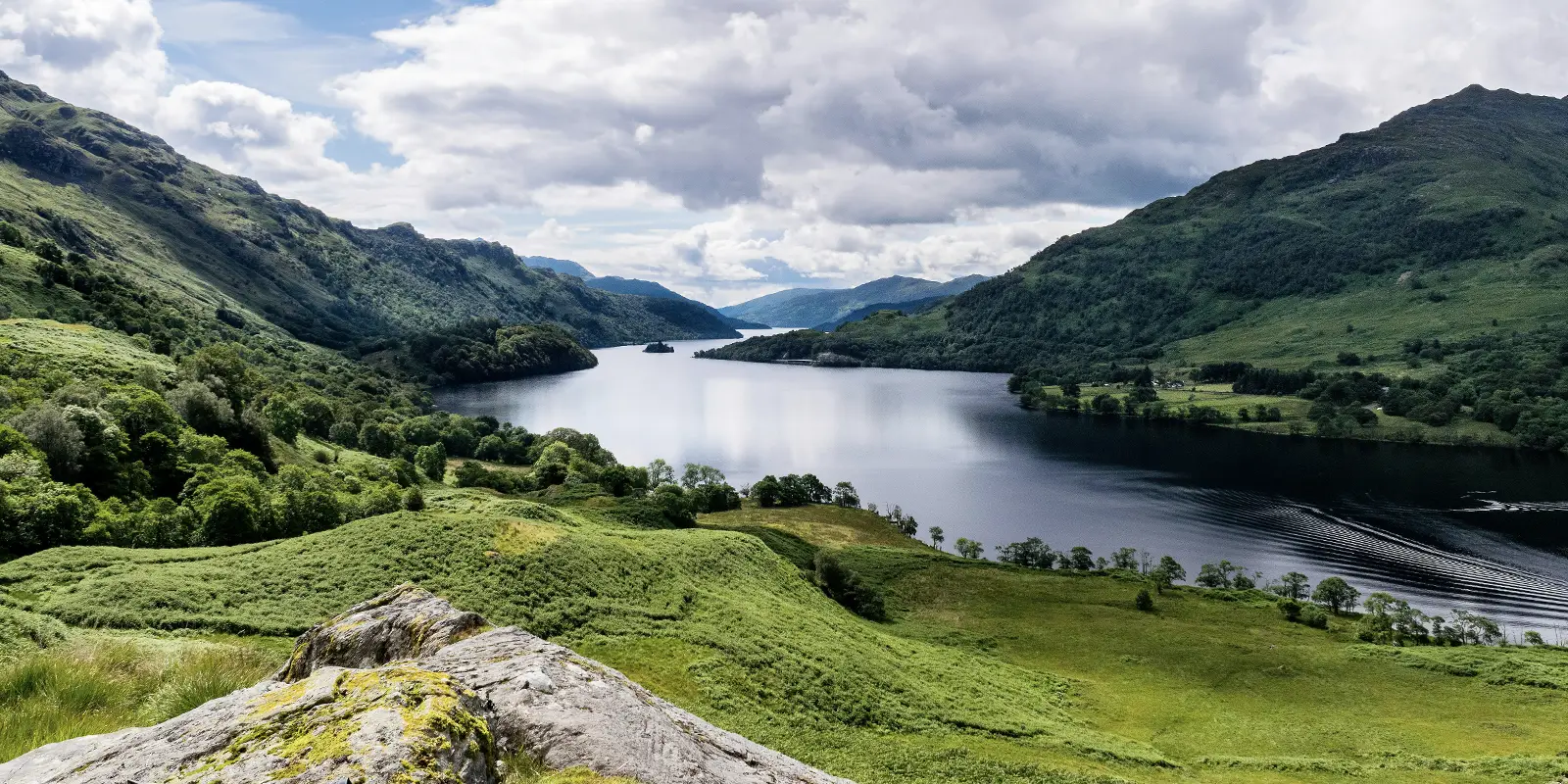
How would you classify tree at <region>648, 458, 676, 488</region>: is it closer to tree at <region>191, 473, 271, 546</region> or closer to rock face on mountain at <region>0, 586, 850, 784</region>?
tree at <region>191, 473, 271, 546</region>

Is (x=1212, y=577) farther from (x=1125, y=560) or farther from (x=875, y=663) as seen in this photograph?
(x=875, y=663)

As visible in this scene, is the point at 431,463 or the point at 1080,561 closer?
the point at 1080,561

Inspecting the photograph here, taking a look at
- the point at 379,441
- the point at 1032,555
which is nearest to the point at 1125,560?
the point at 1032,555

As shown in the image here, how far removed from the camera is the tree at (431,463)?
111 m

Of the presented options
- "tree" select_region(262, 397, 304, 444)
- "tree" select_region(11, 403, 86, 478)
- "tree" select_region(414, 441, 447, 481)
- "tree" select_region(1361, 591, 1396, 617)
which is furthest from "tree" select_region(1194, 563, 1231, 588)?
"tree" select_region(262, 397, 304, 444)

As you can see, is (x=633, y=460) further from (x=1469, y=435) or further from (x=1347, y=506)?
(x=1469, y=435)

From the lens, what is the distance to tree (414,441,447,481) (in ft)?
365

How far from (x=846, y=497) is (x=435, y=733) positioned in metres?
112

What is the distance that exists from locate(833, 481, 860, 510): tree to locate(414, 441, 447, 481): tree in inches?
2399

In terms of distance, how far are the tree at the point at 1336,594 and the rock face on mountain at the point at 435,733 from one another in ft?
283

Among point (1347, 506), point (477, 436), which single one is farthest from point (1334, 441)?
point (477, 436)

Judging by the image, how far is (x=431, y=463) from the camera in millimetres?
113188

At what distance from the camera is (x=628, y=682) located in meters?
10.5

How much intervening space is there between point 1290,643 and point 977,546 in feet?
118
